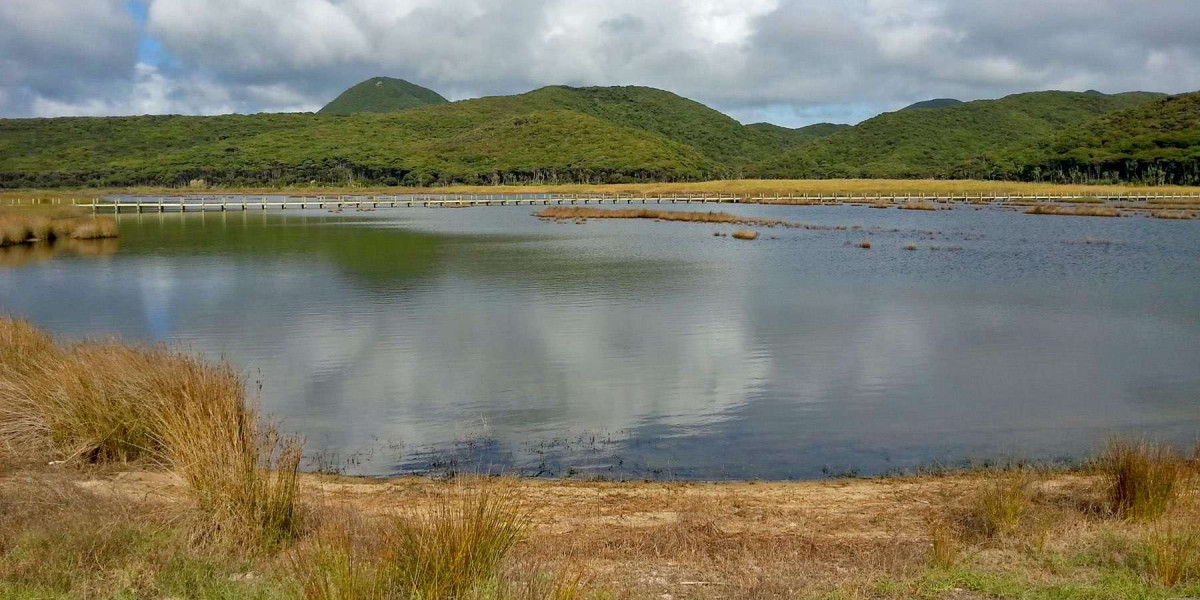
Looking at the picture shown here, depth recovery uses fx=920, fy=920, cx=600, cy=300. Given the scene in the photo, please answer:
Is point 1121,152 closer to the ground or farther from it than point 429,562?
farther from it

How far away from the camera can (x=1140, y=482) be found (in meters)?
7.79

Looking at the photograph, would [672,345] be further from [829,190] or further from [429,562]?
[829,190]

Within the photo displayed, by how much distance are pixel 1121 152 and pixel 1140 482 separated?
144m

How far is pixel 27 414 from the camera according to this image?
32.1 feet

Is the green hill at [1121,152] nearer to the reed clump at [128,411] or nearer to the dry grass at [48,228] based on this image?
the dry grass at [48,228]

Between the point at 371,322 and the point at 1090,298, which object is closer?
the point at 371,322

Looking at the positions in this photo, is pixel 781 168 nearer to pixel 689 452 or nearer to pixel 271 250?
pixel 271 250

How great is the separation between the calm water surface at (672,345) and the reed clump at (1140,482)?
286 centimetres

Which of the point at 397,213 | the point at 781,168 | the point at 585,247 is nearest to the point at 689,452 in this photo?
the point at 585,247

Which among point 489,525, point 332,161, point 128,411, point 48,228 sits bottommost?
point 128,411

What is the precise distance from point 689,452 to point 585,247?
32.5 metres

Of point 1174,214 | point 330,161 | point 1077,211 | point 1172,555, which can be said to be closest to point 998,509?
point 1172,555

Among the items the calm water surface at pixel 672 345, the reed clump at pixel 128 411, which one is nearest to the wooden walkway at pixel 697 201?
the calm water surface at pixel 672 345

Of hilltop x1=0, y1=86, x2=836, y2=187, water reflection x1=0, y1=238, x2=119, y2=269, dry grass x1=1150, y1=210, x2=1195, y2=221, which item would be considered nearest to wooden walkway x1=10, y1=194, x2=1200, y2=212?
dry grass x1=1150, y1=210, x2=1195, y2=221
